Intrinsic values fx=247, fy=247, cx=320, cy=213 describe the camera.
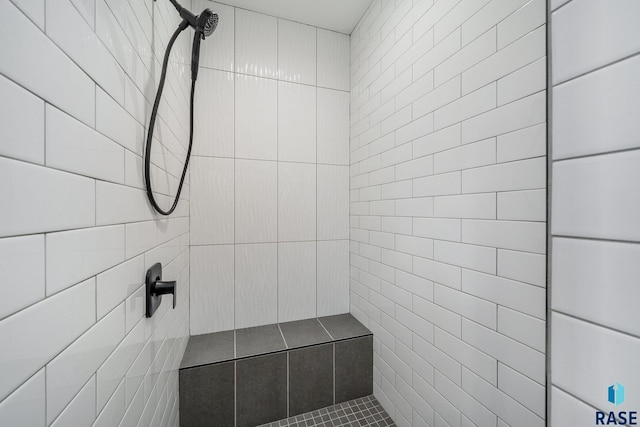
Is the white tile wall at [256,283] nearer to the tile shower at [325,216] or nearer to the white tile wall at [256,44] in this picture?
the tile shower at [325,216]

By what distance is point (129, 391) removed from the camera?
0.61 meters

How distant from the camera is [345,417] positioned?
4.21 feet

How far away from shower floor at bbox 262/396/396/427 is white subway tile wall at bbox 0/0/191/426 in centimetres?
78

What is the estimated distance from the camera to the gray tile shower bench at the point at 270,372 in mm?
1184

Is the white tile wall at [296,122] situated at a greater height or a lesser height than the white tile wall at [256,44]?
lesser

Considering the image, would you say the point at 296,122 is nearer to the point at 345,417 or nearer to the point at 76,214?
the point at 76,214

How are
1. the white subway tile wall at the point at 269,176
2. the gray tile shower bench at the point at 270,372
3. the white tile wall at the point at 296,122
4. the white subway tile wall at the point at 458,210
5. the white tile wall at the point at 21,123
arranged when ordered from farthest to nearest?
the white tile wall at the point at 296,122
the white subway tile wall at the point at 269,176
the gray tile shower bench at the point at 270,372
the white subway tile wall at the point at 458,210
the white tile wall at the point at 21,123
